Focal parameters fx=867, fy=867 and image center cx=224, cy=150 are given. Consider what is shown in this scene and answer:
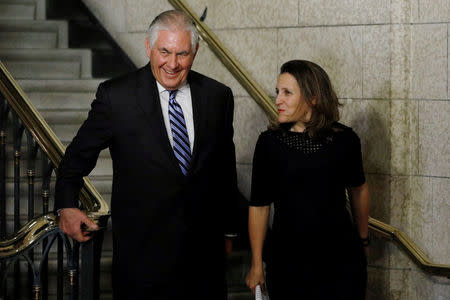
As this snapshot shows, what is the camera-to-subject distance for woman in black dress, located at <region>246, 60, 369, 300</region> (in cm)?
387

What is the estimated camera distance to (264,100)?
235 inches

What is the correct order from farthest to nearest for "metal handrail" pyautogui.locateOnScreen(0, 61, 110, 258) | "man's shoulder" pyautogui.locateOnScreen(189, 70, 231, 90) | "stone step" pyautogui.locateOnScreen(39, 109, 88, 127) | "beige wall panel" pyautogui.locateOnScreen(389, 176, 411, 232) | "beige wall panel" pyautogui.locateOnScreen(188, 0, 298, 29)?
"stone step" pyautogui.locateOnScreen(39, 109, 88, 127)
"beige wall panel" pyautogui.locateOnScreen(188, 0, 298, 29)
"beige wall panel" pyautogui.locateOnScreen(389, 176, 411, 232)
"metal handrail" pyautogui.locateOnScreen(0, 61, 110, 258)
"man's shoulder" pyautogui.locateOnScreen(189, 70, 231, 90)

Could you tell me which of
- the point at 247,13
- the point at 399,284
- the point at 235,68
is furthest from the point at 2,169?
the point at 399,284

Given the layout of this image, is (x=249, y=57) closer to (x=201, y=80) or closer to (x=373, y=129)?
(x=373, y=129)

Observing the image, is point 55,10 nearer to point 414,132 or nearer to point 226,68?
point 226,68

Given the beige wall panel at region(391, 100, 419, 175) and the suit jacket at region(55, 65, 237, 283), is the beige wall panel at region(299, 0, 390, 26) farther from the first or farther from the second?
the suit jacket at region(55, 65, 237, 283)

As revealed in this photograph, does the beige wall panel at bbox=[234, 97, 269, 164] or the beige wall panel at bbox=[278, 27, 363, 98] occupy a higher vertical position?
the beige wall panel at bbox=[278, 27, 363, 98]

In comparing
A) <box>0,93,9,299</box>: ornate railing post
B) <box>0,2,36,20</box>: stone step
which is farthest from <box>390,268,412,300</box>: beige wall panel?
<box>0,2,36,20</box>: stone step

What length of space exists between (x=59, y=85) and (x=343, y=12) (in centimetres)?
269

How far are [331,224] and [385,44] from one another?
2.07 meters

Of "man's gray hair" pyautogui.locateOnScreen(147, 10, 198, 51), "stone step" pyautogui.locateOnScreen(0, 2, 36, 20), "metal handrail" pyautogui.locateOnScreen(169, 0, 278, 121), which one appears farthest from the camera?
"stone step" pyautogui.locateOnScreen(0, 2, 36, 20)

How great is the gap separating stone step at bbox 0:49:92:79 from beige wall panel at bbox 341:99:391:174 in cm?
283

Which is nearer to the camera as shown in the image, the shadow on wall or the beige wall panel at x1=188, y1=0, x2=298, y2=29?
the shadow on wall

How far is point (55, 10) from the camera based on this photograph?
8.16 meters
